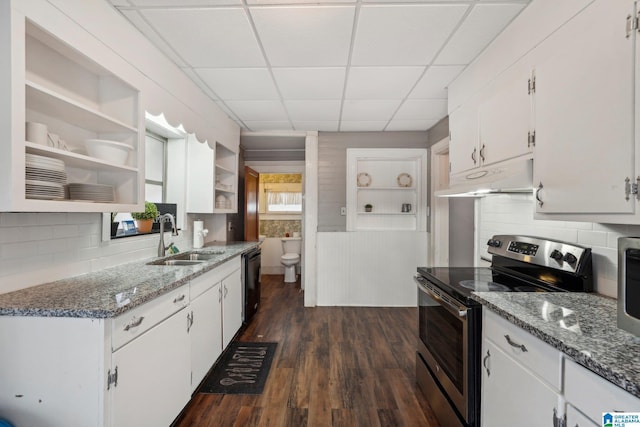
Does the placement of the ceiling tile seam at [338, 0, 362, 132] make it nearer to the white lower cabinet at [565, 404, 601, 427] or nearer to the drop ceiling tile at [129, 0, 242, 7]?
the drop ceiling tile at [129, 0, 242, 7]

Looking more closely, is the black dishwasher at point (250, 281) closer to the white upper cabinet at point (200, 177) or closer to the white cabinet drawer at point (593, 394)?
the white upper cabinet at point (200, 177)

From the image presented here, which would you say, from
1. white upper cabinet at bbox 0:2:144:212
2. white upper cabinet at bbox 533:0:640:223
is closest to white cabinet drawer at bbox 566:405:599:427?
white upper cabinet at bbox 533:0:640:223

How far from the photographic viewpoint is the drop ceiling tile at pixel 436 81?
2.28 metres

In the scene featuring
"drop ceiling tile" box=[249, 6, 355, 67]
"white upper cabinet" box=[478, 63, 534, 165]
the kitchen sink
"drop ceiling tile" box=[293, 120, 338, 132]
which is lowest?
the kitchen sink

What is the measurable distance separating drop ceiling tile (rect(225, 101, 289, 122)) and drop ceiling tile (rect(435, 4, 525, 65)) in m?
1.67

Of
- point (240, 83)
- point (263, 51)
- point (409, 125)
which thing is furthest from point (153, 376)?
point (409, 125)

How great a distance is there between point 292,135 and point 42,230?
9.66 feet

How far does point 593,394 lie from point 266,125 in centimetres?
372

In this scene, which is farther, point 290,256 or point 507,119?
point 290,256

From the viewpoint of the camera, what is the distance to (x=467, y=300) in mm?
1470

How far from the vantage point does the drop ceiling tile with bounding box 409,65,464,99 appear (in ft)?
7.47

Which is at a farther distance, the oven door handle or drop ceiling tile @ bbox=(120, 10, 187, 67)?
drop ceiling tile @ bbox=(120, 10, 187, 67)

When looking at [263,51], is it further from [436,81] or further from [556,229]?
[556,229]

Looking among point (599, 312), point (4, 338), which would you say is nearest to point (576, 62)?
point (599, 312)
